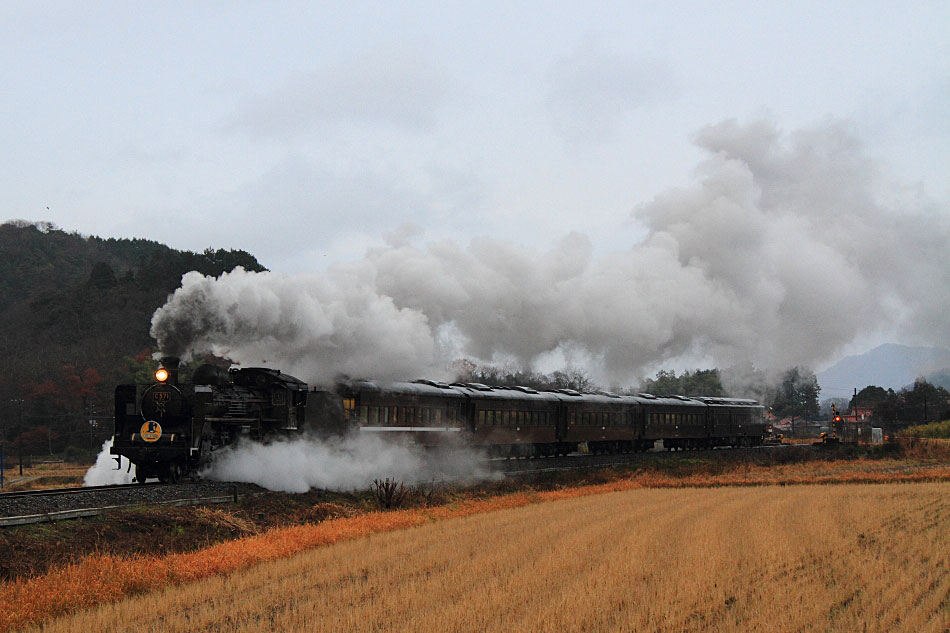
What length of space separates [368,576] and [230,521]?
5493mm

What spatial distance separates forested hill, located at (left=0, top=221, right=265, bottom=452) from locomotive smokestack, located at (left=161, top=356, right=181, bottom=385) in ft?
147

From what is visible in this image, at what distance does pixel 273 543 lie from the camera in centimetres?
1634

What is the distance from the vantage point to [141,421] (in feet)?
74.4

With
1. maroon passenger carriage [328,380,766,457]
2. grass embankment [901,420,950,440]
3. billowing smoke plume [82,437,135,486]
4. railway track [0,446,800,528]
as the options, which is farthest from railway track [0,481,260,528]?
grass embankment [901,420,950,440]

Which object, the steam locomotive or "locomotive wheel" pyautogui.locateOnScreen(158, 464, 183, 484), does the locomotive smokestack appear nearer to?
the steam locomotive

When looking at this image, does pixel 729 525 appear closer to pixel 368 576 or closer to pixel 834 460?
pixel 368 576

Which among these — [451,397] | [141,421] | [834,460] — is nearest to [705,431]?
[834,460]

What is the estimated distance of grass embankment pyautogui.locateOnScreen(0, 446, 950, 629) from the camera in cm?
1128

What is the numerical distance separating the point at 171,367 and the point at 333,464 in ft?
18.9

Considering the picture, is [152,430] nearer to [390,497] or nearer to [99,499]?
[99,499]

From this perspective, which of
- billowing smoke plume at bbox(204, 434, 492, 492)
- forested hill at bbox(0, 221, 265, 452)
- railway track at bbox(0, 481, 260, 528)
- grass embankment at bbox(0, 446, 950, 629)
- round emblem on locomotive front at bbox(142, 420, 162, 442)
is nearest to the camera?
grass embankment at bbox(0, 446, 950, 629)

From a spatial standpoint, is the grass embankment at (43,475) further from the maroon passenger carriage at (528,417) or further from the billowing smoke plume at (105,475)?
the maroon passenger carriage at (528,417)

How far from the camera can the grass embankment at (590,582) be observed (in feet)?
34.8

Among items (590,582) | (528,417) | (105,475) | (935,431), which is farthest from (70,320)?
(590,582)
